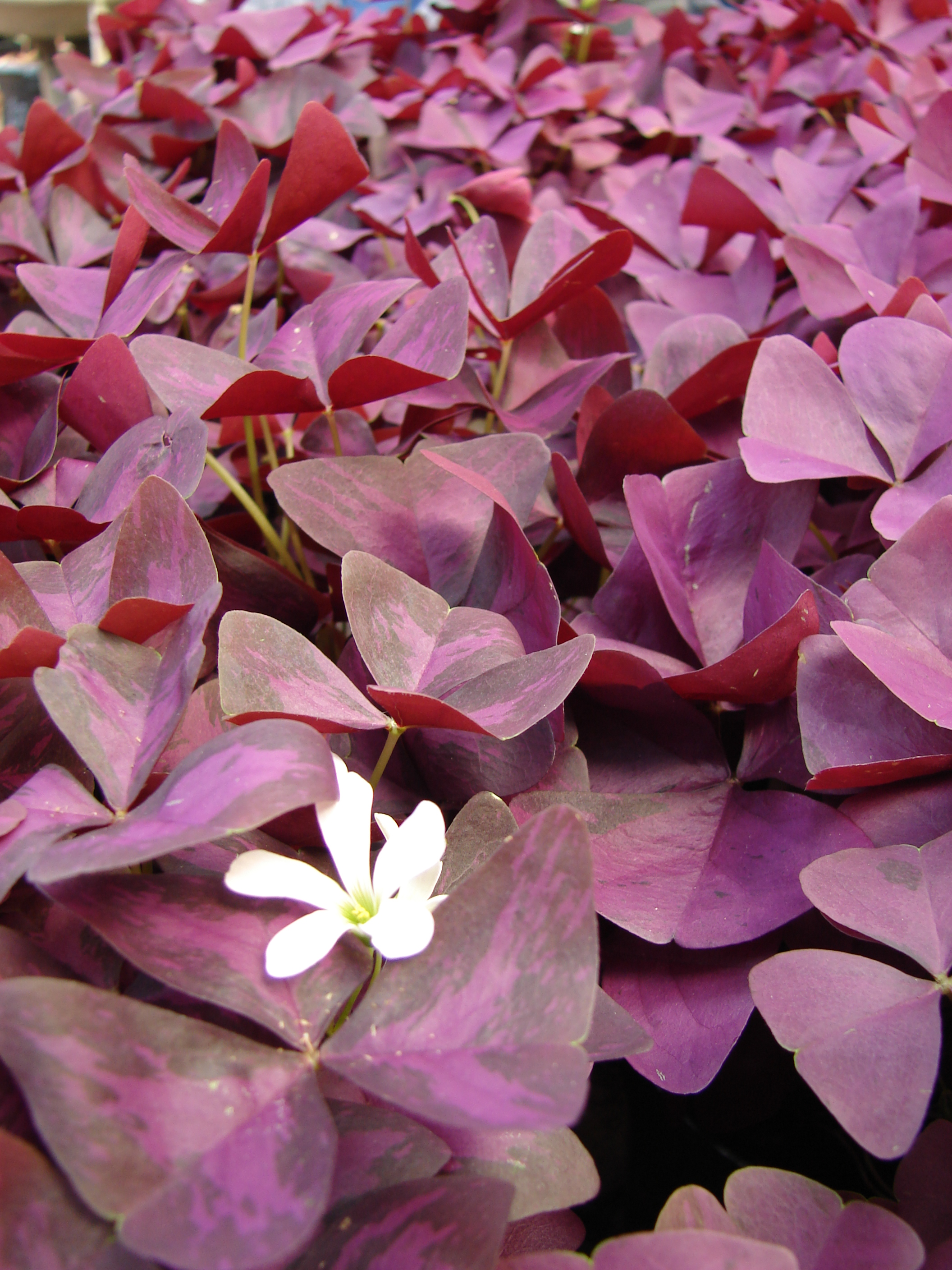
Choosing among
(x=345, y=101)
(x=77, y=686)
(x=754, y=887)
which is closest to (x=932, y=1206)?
(x=754, y=887)

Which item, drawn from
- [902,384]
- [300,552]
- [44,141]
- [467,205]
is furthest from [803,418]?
[44,141]

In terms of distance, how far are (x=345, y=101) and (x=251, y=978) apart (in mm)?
1023

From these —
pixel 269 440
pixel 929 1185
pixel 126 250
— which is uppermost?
pixel 126 250

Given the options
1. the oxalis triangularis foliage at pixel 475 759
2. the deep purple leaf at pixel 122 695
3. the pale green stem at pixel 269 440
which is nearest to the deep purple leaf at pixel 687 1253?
the oxalis triangularis foliage at pixel 475 759

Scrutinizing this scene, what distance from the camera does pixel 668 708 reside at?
410 mm

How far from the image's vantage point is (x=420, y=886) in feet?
0.95

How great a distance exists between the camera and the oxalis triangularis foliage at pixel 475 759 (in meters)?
0.24

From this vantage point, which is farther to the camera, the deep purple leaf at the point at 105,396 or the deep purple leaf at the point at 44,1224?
the deep purple leaf at the point at 105,396

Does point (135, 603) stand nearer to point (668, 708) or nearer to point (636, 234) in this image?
point (668, 708)

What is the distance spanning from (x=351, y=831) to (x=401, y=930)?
0.13 feet

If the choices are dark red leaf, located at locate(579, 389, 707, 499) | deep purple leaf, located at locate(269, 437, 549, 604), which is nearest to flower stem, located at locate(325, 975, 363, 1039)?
deep purple leaf, located at locate(269, 437, 549, 604)

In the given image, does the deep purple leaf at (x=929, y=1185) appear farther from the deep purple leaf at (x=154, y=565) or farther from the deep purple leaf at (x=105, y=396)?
the deep purple leaf at (x=105, y=396)

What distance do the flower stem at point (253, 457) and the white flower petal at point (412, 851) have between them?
33cm

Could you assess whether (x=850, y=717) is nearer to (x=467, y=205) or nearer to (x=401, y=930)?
(x=401, y=930)
